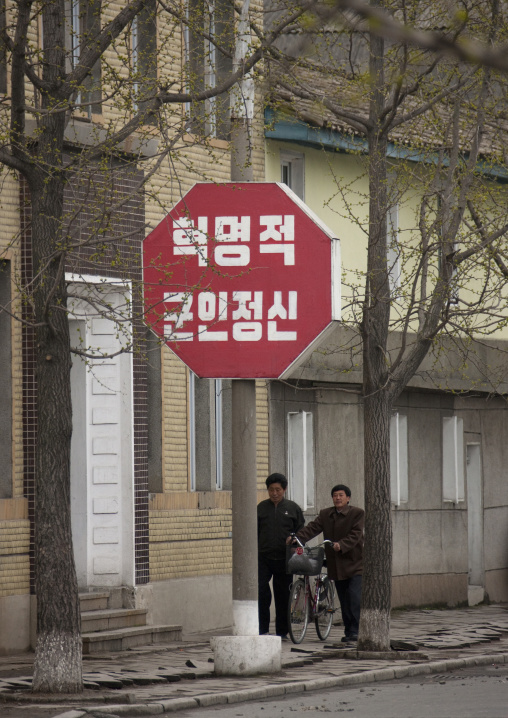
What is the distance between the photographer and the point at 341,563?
51.2 feet

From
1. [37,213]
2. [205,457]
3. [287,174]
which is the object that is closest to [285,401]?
[205,457]

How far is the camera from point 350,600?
1559 cm

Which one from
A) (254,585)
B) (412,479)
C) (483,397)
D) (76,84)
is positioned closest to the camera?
(76,84)

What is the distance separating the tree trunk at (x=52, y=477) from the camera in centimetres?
1019

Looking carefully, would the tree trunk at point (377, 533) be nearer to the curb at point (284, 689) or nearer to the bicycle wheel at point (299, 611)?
the curb at point (284, 689)

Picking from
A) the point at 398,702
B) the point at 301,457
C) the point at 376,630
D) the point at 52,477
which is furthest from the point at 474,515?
the point at 52,477

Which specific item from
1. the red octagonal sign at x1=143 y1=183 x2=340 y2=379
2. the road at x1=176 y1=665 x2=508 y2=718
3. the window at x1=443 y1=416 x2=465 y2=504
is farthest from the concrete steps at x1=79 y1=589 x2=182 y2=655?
the window at x1=443 y1=416 x2=465 y2=504

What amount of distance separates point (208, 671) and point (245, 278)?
3.37 m

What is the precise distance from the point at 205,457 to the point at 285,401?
1.78m

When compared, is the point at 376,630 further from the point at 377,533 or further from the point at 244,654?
the point at 244,654

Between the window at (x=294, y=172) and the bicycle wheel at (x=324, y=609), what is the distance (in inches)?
234

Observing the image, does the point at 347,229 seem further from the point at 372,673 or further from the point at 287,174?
the point at 372,673

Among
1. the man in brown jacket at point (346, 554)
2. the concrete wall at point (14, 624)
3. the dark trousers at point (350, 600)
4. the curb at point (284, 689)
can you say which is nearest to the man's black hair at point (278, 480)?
the man in brown jacket at point (346, 554)

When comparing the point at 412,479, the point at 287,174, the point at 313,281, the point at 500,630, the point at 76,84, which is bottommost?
the point at 500,630
